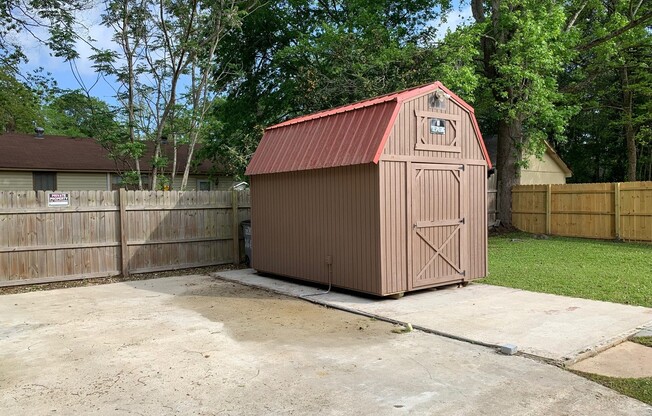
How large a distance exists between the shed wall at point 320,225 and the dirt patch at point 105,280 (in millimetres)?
1461

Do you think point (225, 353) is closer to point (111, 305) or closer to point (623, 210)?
point (111, 305)

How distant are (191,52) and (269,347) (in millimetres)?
9045

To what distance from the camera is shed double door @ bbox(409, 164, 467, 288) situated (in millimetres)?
7621

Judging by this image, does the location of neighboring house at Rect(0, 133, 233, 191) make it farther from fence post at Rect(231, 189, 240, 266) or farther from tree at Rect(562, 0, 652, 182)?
tree at Rect(562, 0, 652, 182)

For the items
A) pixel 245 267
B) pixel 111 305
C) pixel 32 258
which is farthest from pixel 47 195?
pixel 245 267

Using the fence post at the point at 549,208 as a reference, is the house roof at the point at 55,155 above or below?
above

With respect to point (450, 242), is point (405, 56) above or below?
above

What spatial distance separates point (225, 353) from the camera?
4973 millimetres

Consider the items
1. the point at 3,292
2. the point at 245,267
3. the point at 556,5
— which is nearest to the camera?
the point at 3,292

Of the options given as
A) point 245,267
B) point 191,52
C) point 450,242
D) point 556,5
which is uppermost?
point 556,5

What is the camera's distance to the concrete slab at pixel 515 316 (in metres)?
5.04

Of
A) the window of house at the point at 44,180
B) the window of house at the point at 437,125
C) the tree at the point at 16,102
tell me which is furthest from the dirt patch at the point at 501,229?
the window of house at the point at 44,180

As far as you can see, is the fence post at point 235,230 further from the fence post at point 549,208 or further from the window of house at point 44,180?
the window of house at point 44,180

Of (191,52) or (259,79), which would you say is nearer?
(191,52)
